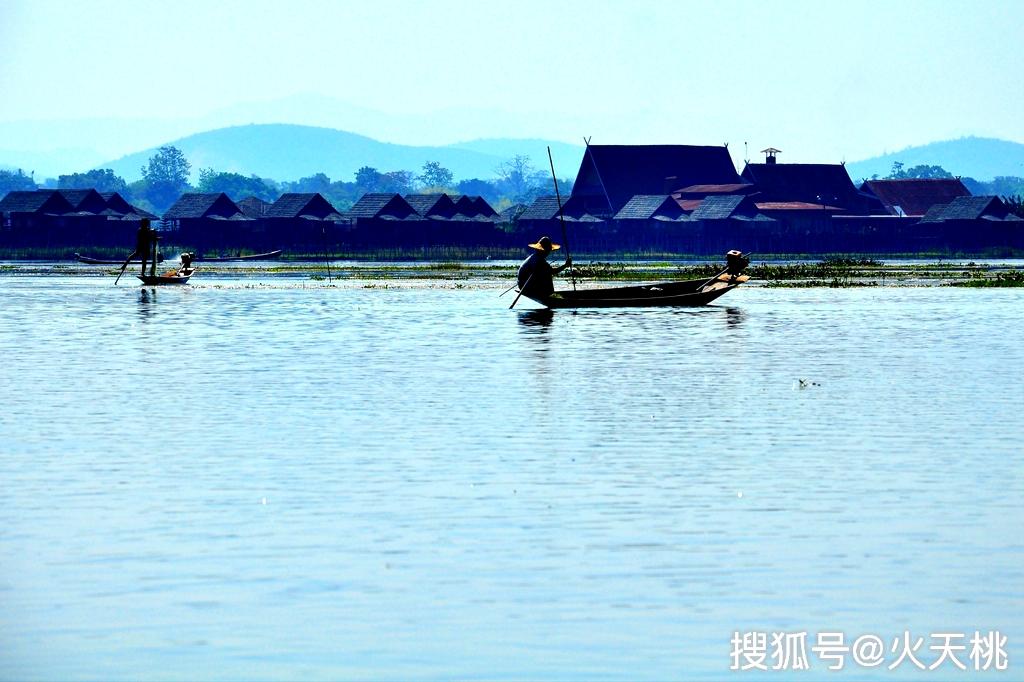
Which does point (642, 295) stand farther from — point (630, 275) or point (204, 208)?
point (204, 208)

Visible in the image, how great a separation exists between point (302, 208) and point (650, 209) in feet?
77.5

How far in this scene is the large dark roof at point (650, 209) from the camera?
120 meters

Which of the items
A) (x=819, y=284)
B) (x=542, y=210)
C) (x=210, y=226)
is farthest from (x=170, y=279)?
(x=542, y=210)

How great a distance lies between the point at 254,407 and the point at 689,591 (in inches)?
427

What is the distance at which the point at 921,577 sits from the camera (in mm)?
10617

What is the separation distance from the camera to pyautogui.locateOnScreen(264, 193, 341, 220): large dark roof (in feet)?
388

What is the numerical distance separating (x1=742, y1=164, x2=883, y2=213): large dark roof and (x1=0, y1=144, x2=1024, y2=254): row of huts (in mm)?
954

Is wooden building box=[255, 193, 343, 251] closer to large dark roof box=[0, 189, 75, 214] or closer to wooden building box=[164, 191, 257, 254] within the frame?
wooden building box=[164, 191, 257, 254]

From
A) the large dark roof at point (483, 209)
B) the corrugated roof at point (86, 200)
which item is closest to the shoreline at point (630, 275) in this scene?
the corrugated roof at point (86, 200)

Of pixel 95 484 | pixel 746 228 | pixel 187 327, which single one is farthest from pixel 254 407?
pixel 746 228

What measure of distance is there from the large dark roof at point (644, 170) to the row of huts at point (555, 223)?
11.2 inches

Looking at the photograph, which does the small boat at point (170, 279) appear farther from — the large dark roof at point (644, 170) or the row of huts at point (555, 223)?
the large dark roof at point (644, 170)

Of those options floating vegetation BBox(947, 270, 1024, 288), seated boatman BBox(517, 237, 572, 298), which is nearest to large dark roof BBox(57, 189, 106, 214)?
floating vegetation BBox(947, 270, 1024, 288)

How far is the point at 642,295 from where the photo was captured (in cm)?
4181
